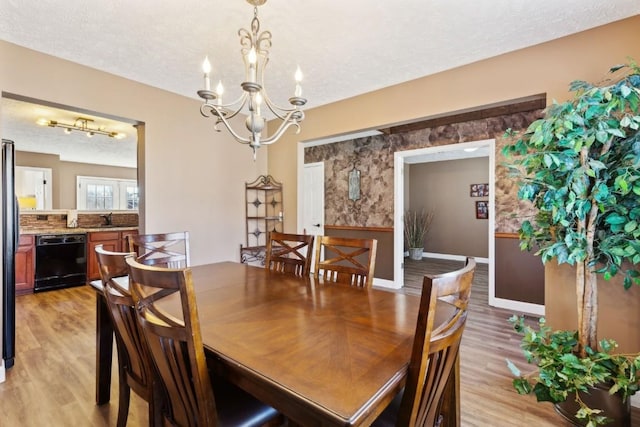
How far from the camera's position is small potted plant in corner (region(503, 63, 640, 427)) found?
5.18 ft

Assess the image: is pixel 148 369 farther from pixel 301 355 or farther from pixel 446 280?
pixel 446 280

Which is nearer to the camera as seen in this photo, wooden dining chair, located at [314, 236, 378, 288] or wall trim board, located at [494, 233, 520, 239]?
wooden dining chair, located at [314, 236, 378, 288]

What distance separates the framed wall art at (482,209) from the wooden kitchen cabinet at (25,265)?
828 cm

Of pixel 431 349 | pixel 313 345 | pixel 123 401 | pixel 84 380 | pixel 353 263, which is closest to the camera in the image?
pixel 431 349

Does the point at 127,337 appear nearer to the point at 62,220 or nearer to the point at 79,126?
the point at 79,126

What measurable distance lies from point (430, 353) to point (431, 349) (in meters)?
0.02

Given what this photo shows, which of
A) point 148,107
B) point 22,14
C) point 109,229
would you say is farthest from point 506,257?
point 109,229

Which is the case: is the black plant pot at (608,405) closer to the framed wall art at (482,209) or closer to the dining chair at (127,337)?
the dining chair at (127,337)

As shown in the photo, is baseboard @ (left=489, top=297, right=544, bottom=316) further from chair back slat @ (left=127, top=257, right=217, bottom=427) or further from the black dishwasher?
the black dishwasher

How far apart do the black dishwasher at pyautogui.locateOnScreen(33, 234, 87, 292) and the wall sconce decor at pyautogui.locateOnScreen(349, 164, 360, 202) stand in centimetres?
442

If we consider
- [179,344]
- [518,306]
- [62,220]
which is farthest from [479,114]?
[62,220]

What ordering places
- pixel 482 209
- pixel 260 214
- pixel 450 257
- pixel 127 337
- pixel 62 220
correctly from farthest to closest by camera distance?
pixel 450 257 < pixel 482 209 < pixel 62 220 < pixel 260 214 < pixel 127 337

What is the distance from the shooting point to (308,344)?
1070 mm

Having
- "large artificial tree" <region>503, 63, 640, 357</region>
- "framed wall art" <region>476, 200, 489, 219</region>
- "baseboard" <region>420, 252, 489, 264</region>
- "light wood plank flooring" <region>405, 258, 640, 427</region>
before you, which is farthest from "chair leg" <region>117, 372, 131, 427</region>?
"framed wall art" <region>476, 200, 489, 219</region>
